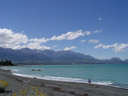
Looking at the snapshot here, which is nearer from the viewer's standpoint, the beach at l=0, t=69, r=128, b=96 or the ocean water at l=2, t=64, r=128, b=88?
the beach at l=0, t=69, r=128, b=96

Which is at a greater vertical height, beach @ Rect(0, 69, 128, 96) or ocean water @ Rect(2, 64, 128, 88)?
beach @ Rect(0, 69, 128, 96)

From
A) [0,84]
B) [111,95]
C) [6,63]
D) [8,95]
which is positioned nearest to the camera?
[8,95]

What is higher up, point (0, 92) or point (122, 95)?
point (0, 92)

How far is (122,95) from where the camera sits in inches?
729

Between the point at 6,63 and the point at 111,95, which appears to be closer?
the point at 111,95

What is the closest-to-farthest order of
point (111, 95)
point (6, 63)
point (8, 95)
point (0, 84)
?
point (8, 95)
point (0, 84)
point (111, 95)
point (6, 63)

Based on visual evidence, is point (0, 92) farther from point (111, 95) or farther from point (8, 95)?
point (111, 95)

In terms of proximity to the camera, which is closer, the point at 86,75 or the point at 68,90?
the point at 68,90

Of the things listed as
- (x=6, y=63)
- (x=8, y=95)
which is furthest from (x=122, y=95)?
(x=6, y=63)

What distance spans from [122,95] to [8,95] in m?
12.7

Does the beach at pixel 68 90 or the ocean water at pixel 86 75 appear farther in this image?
the ocean water at pixel 86 75

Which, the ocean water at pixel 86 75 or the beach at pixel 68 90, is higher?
the beach at pixel 68 90

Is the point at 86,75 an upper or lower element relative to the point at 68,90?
lower

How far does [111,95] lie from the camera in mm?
17984
